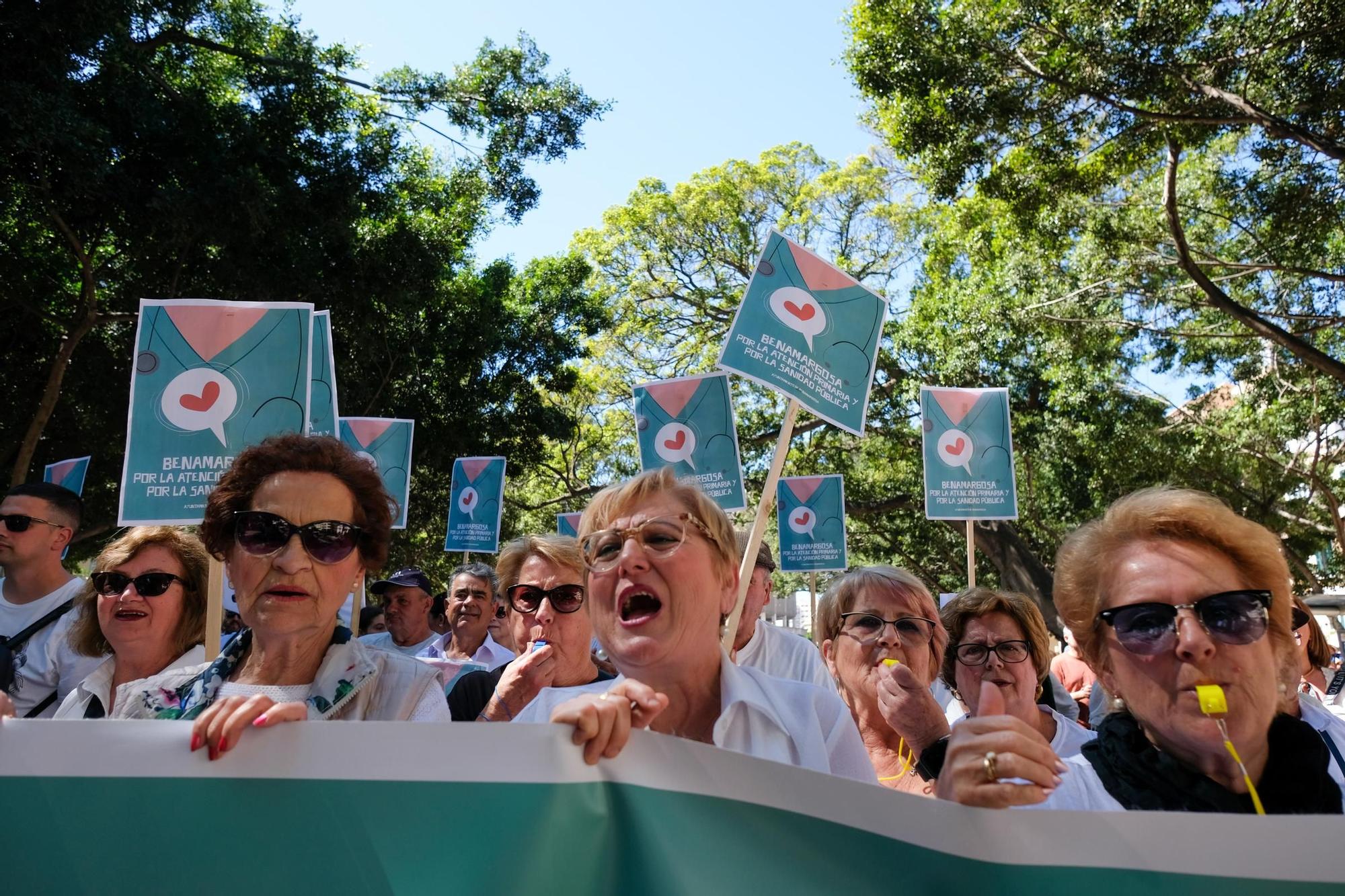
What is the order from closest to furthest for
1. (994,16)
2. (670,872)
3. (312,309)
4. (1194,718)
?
1. (670,872)
2. (1194,718)
3. (312,309)
4. (994,16)

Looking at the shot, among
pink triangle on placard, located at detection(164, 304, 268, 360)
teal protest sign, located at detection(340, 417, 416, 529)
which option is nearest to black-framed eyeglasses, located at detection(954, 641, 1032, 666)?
pink triangle on placard, located at detection(164, 304, 268, 360)

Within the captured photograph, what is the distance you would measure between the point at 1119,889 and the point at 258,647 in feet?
5.98

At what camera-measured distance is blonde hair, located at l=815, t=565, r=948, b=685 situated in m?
3.86

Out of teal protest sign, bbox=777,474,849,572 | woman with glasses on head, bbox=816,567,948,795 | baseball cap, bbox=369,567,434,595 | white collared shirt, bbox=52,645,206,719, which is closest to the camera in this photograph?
white collared shirt, bbox=52,645,206,719

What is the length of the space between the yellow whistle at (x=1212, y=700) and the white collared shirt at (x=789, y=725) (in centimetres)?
65

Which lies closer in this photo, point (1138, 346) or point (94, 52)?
point (94, 52)

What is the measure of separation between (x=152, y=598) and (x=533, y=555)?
1332mm

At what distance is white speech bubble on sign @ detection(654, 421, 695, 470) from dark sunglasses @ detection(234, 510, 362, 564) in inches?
254

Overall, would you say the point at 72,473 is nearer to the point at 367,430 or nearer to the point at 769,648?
the point at 367,430

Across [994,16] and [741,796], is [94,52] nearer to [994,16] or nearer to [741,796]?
[994,16]

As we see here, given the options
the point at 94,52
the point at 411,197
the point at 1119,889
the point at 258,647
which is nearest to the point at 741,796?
the point at 1119,889

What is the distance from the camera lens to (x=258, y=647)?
2445 millimetres

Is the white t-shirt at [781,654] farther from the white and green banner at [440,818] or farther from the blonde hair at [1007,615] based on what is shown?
the white and green banner at [440,818]

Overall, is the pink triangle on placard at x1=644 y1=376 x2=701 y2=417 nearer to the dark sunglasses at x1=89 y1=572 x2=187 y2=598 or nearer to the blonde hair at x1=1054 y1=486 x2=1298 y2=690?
the dark sunglasses at x1=89 y1=572 x2=187 y2=598
